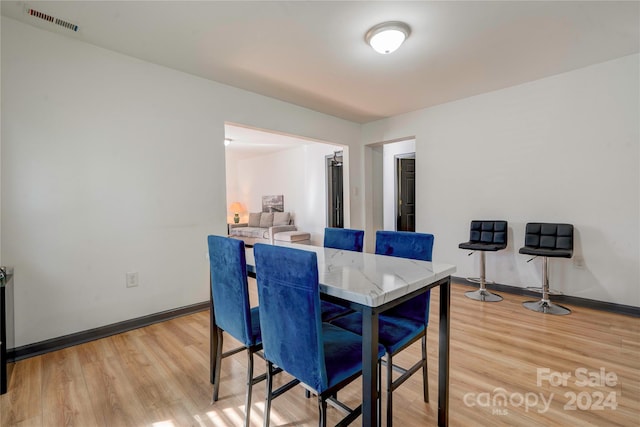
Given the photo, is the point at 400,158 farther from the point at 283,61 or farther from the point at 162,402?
the point at 162,402

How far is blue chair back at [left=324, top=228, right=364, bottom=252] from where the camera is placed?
2223mm

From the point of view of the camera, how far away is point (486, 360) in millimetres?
2102

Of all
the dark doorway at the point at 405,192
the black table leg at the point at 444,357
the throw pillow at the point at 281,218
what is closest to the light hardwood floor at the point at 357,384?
the black table leg at the point at 444,357

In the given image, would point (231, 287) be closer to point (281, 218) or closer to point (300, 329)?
point (300, 329)

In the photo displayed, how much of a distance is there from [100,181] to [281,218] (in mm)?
4804

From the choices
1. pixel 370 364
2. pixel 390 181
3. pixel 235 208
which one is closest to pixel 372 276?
pixel 370 364

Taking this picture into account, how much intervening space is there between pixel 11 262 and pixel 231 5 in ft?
8.04

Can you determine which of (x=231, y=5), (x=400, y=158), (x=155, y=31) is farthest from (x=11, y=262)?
(x=400, y=158)

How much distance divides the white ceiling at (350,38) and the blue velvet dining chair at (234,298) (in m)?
1.70

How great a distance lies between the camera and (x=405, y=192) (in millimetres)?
6465

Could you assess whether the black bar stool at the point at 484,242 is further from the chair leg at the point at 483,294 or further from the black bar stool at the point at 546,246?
the black bar stool at the point at 546,246

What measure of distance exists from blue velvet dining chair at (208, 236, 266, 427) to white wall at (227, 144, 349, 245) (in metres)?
3.69

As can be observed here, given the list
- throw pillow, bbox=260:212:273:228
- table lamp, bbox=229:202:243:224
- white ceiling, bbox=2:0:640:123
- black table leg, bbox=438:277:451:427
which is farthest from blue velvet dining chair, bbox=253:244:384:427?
table lamp, bbox=229:202:243:224

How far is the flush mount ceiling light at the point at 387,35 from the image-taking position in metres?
2.23
